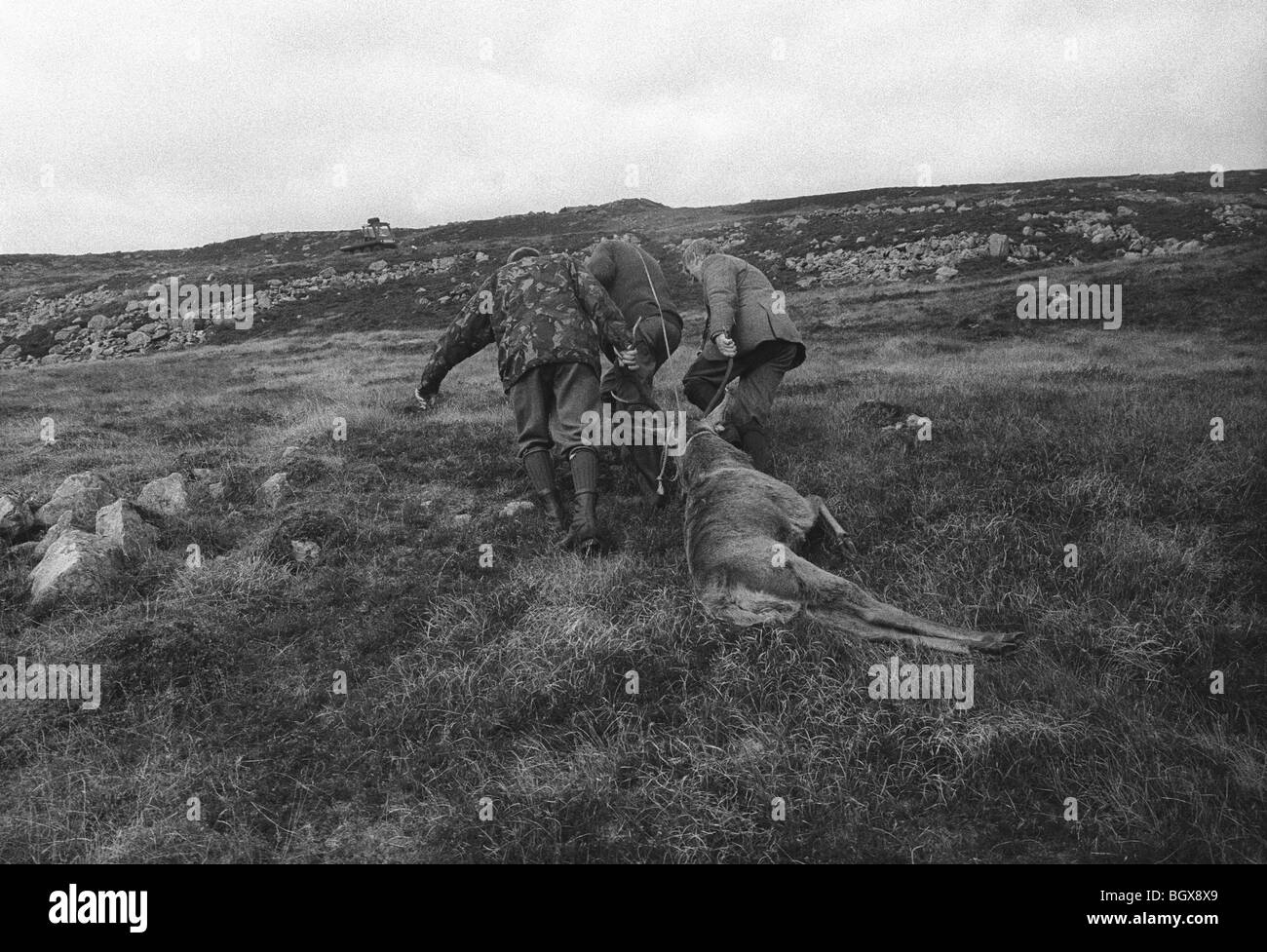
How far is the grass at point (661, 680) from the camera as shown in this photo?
2875 millimetres

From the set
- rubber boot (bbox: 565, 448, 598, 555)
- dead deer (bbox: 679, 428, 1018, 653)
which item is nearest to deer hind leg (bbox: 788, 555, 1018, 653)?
dead deer (bbox: 679, 428, 1018, 653)

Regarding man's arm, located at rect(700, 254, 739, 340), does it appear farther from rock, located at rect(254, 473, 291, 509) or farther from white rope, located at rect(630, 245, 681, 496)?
rock, located at rect(254, 473, 291, 509)

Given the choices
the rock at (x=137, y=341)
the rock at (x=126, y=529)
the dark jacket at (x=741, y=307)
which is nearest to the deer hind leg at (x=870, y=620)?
the dark jacket at (x=741, y=307)

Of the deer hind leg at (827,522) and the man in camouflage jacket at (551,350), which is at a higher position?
the man in camouflage jacket at (551,350)

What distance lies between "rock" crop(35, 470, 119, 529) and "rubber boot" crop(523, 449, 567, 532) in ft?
11.3

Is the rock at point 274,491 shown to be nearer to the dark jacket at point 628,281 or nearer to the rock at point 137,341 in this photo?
the dark jacket at point 628,281

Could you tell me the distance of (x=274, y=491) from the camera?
668 cm

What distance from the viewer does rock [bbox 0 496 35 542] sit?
564 cm

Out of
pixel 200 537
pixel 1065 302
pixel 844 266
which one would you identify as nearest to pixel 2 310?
pixel 844 266

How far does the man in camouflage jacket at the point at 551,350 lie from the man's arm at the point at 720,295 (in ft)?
2.99

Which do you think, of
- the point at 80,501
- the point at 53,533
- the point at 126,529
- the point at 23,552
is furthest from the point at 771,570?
the point at 80,501
